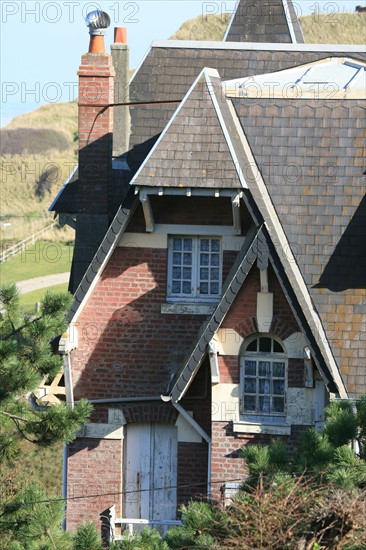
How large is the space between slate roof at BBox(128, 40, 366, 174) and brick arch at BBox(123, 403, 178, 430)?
451cm

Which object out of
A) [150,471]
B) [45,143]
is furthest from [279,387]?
[45,143]

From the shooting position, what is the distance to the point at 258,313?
59.8ft

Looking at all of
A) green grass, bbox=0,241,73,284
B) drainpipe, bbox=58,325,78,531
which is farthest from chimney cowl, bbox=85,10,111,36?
green grass, bbox=0,241,73,284

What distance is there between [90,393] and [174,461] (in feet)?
5.32

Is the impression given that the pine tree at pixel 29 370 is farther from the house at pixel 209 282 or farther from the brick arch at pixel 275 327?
the brick arch at pixel 275 327

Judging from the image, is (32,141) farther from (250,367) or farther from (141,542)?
(141,542)

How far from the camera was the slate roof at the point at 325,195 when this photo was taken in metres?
18.3

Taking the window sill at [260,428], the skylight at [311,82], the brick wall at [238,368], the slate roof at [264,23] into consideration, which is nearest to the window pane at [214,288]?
the brick wall at [238,368]

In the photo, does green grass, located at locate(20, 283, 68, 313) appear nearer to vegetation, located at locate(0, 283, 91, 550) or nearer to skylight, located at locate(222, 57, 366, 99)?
skylight, located at locate(222, 57, 366, 99)

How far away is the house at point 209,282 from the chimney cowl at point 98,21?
0.10 meters

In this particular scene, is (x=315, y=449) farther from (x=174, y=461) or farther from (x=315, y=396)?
(x=174, y=461)

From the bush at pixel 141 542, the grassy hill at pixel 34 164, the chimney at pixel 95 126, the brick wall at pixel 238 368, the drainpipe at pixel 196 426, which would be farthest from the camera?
the grassy hill at pixel 34 164

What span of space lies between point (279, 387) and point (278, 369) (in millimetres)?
260

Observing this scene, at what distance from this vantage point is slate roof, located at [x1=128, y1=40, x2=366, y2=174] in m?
21.2
